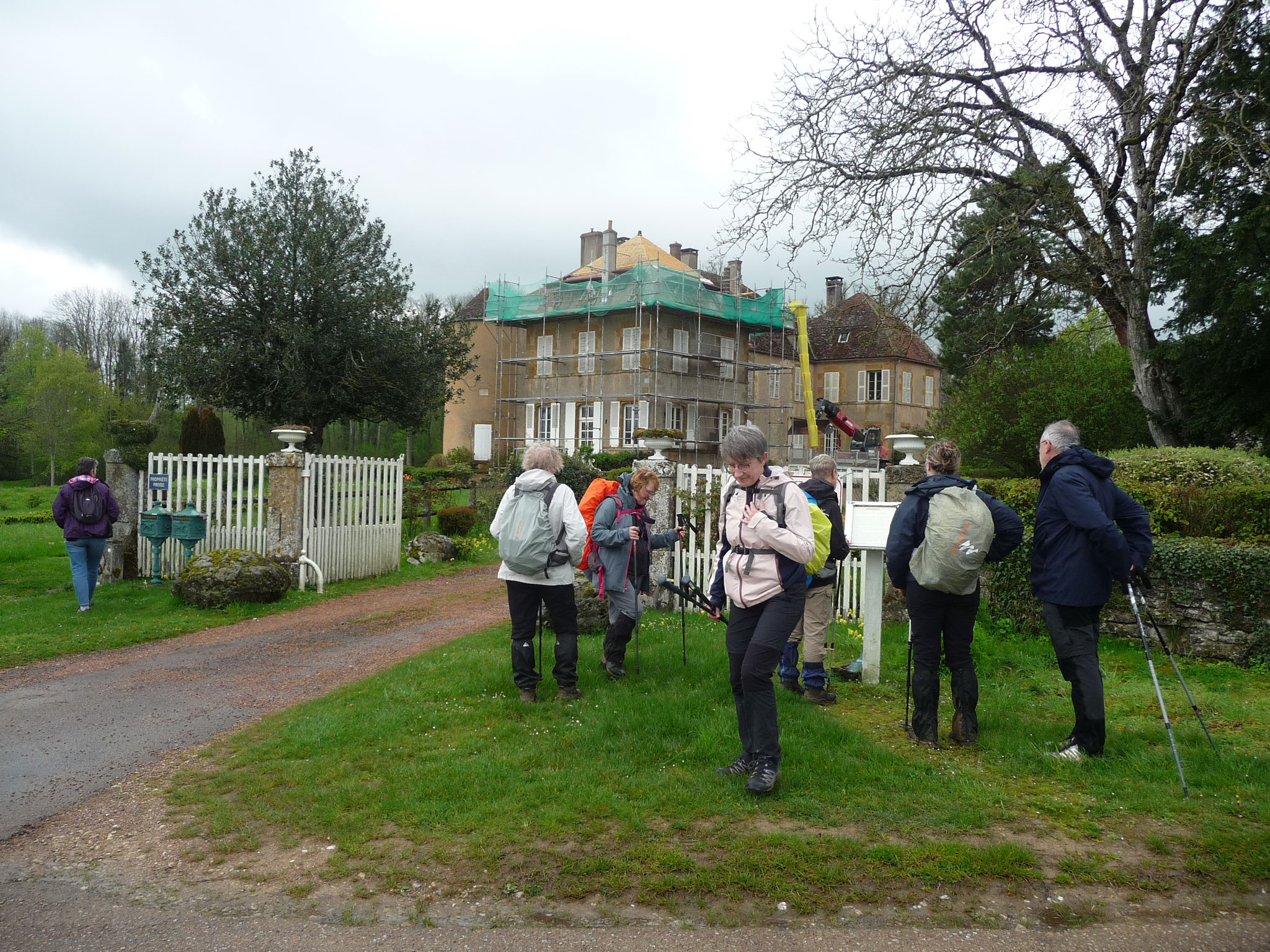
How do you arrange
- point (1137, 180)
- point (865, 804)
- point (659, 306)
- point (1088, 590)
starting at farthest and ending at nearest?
1. point (659, 306)
2. point (1137, 180)
3. point (1088, 590)
4. point (865, 804)

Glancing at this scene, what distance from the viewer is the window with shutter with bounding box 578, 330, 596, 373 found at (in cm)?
3762

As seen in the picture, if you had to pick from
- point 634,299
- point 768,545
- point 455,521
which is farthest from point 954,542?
point 634,299

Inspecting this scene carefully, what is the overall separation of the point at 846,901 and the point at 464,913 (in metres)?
1.54

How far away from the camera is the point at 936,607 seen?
5070 mm

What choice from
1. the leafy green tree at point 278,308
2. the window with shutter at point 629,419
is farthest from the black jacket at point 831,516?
the window with shutter at point 629,419

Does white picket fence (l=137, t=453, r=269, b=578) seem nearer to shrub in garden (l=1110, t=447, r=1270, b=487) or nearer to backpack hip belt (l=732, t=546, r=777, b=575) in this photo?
backpack hip belt (l=732, t=546, r=777, b=575)

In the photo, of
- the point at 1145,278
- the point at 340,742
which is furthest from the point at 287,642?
the point at 1145,278

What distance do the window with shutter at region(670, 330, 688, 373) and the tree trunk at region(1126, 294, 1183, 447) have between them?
24.5 metres

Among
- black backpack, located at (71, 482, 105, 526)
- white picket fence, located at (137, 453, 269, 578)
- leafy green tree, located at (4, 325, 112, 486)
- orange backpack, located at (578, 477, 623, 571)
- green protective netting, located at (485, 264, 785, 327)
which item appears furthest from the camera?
leafy green tree, located at (4, 325, 112, 486)

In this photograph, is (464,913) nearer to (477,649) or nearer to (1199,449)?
(477,649)

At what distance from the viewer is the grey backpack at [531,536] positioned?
5.73 metres

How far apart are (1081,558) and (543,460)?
3516 mm

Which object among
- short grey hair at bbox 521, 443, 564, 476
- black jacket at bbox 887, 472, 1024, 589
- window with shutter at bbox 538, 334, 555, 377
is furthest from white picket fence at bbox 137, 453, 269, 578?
window with shutter at bbox 538, 334, 555, 377

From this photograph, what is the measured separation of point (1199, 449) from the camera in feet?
31.5
